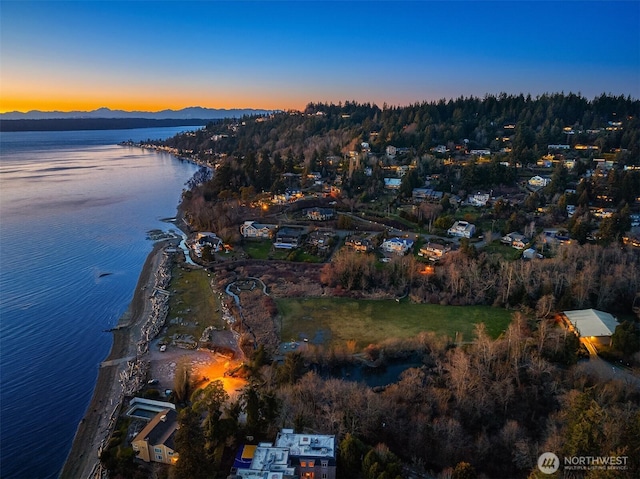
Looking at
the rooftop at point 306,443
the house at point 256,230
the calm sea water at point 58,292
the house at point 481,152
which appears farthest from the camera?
the house at point 481,152

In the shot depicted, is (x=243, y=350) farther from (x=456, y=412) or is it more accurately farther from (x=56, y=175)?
(x=56, y=175)

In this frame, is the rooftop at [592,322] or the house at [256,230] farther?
the house at [256,230]

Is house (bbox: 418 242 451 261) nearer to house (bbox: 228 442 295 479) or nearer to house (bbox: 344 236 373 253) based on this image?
house (bbox: 344 236 373 253)

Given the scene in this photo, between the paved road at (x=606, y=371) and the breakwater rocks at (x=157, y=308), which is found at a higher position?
the breakwater rocks at (x=157, y=308)

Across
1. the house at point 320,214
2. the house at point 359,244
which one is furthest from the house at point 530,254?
the house at point 320,214

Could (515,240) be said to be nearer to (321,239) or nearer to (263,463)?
(321,239)
